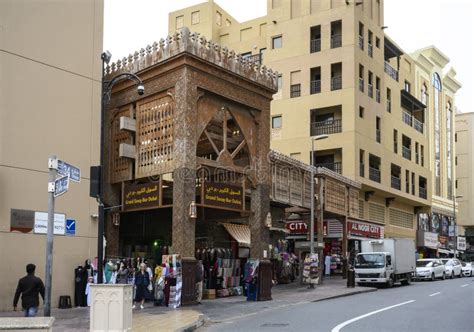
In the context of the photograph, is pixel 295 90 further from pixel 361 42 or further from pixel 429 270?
pixel 429 270

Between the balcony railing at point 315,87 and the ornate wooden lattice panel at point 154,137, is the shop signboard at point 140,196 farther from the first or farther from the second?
the balcony railing at point 315,87

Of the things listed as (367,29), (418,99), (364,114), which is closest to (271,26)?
(367,29)

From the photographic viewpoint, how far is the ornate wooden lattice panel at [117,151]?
2477 centimetres

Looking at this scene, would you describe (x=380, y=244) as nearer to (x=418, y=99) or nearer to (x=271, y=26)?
(x=271, y=26)

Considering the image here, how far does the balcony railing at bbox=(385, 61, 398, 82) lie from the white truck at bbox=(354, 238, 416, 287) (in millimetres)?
19630

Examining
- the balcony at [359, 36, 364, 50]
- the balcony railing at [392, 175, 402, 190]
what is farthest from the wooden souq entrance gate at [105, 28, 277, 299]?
the balcony railing at [392, 175, 402, 190]

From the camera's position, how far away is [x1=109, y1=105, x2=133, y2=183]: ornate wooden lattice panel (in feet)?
81.3

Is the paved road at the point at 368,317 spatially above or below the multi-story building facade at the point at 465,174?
below

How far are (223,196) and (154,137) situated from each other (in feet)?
12.0

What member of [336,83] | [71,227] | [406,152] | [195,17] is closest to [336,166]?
[336,83]

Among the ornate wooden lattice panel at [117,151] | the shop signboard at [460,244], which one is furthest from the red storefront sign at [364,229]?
the shop signboard at [460,244]

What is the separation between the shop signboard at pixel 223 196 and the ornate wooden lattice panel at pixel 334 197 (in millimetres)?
Result: 11705

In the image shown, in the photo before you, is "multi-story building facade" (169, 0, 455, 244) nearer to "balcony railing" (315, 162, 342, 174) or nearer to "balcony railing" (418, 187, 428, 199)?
"balcony railing" (315, 162, 342, 174)

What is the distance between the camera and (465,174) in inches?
3275
